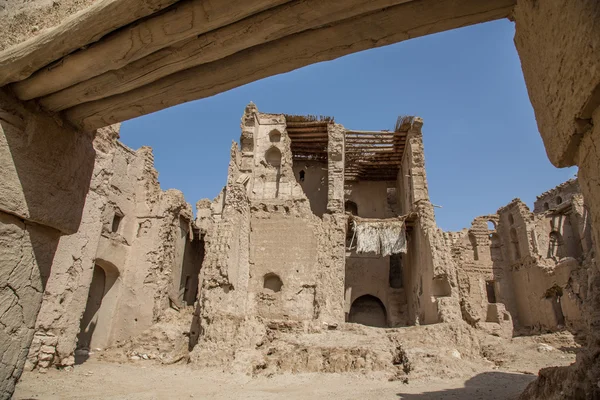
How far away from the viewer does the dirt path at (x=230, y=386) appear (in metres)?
6.89

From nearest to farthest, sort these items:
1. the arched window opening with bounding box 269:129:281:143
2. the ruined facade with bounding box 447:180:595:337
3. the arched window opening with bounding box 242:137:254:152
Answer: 1. the arched window opening with bounding box 242:137:254:152
2. the arched window opening with bounding box 269:129:281:143
3. the ruined facade with bounding box 447:180:595:337

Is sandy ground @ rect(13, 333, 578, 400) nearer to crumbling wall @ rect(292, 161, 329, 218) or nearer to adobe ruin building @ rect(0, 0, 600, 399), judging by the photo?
adobe ruin building @ rect(0, 0, 600, 399)

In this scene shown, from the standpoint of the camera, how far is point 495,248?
24906mm

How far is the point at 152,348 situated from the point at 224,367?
2.72 metres

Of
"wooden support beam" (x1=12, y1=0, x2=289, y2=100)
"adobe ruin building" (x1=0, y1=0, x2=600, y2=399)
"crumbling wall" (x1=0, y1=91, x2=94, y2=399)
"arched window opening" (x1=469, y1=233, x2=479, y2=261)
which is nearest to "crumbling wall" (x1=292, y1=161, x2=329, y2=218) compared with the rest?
"arched window opening" (x1=469, y1=233, x2=479, y2=261)

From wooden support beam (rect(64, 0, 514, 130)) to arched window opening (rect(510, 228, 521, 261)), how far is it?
2500 centimetres

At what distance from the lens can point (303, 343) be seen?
37.2 feet

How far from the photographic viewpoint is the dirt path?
689 cm

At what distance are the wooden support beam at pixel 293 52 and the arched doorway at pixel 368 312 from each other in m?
19.1

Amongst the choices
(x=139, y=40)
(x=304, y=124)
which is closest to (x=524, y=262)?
(x=304, y=124)

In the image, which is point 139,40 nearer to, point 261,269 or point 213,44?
point 213,44

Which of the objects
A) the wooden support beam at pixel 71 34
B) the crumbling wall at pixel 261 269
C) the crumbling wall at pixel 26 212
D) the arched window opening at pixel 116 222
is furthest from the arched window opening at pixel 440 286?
the wooden support beam at pixel 71 34

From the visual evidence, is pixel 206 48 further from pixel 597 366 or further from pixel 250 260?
pixel 250 260

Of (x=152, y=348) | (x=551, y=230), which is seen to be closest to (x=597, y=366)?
(x=152, y=348)
